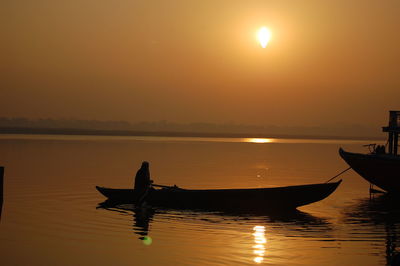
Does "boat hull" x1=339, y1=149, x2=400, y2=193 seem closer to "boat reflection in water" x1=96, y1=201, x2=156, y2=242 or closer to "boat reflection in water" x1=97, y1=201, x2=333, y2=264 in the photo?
"boat reflection in water" x1=97, y1=201, x2=333, y2=264

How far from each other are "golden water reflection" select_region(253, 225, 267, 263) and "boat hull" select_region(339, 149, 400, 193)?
13098 millimetres

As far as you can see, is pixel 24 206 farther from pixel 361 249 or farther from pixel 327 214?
pixel 361 249

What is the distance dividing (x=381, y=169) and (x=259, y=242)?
1657cm

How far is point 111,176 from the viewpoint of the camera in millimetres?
47125

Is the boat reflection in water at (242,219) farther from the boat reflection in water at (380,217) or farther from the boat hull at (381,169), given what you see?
the boat hull at (381,169)

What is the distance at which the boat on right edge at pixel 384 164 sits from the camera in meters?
33.1

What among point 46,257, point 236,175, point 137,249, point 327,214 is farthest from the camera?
point 236,175

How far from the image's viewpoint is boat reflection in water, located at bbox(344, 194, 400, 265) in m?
19.9

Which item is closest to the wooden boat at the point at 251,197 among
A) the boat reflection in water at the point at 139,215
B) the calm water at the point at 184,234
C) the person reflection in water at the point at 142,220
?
the calm water at the point at 184,234

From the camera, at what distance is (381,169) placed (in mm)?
33750

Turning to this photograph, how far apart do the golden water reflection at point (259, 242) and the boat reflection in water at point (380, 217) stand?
3626 mm

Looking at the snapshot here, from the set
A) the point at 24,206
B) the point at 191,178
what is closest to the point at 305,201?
the point at 24,206

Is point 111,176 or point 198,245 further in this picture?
point 111,176

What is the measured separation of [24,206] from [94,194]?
20.1 feet
